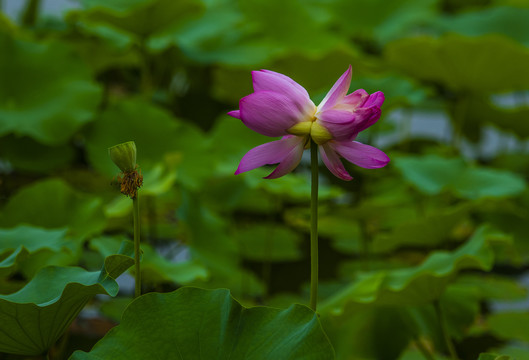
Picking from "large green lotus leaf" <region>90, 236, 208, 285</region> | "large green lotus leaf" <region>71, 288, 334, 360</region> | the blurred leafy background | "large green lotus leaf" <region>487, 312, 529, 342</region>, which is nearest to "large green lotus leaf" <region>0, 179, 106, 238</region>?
the blurred leafy background

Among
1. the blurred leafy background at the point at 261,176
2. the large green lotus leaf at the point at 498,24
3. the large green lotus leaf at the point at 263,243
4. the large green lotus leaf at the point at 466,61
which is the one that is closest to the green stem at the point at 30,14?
the blurred leafy background at the point at 261,176

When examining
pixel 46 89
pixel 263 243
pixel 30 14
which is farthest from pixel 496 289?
pixel 30 14

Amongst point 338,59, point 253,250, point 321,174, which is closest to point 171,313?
point 253,250

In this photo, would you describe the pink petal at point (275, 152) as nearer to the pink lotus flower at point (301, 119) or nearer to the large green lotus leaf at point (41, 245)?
the pink lotus flower at point (301, 119)

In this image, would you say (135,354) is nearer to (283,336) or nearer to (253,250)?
(283,336)

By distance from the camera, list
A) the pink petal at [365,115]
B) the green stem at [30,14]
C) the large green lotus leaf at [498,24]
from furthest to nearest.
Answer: the large green lotus leaf at [498,24]
the green stem at [30,14]
the pink petal at [365,115]

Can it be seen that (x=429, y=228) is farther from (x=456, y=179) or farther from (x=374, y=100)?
(x=374, y=100)
